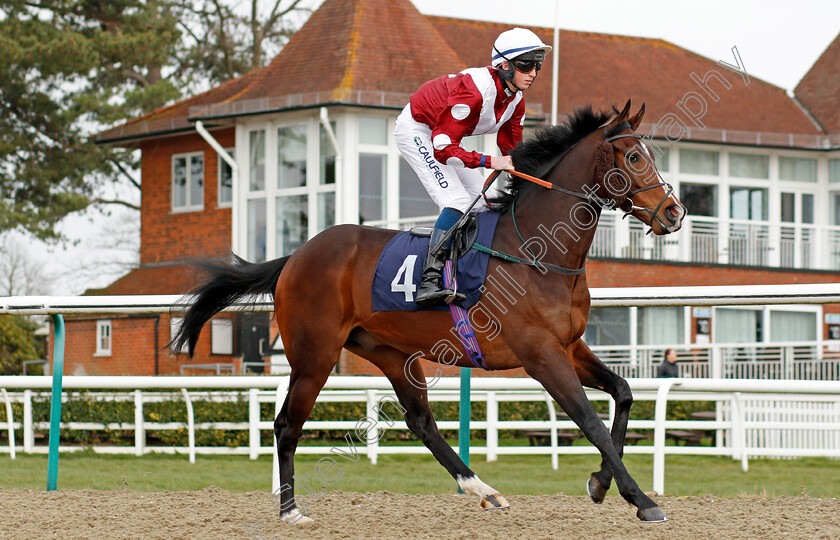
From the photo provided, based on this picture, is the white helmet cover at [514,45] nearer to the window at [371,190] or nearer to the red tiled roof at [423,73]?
the red tiled roof at [423,73]

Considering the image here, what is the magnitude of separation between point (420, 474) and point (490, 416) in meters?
1.48

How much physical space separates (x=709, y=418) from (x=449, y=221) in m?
9.81

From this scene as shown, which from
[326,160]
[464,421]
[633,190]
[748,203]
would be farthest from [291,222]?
[633,190]

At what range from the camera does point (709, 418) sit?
1380 centimetres

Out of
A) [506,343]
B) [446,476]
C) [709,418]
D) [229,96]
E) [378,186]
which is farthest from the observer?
[229,96]

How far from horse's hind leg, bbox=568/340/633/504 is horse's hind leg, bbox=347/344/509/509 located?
651mm

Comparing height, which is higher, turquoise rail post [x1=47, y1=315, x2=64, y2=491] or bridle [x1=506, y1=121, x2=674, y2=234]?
bridle [x1=506, y1=121, x2=674, y2=234]

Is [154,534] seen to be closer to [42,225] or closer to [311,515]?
[311,515]

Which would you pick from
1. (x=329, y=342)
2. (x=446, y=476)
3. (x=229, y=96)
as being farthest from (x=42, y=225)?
(x=329, y=342)

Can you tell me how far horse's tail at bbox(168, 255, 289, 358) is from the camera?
5.68 m

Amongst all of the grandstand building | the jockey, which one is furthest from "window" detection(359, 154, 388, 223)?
the jockey

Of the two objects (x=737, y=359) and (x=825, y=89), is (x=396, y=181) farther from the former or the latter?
(x=825, y=89)

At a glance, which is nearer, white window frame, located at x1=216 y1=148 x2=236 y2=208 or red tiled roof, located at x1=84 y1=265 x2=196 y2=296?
red tiled roof, located at x1=84 y1=265 x2=196 y2=296

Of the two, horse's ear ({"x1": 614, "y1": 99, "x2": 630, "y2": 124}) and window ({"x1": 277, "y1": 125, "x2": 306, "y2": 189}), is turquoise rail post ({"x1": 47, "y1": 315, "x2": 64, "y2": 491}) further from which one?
window ({"x1": 277, "y1": 125, "x2": 306, "y2": 189})
